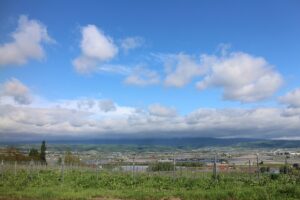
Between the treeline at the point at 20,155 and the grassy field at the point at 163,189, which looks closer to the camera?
the grassy field at the point at 163,189

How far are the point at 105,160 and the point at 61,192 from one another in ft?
114

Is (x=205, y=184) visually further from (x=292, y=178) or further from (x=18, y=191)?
(x=18, y=191)

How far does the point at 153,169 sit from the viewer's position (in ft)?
141

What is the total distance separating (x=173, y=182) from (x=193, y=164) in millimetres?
15154

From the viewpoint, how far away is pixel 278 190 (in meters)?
22.1

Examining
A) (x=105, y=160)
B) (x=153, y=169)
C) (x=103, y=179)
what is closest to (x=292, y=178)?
(x=103, y=179)

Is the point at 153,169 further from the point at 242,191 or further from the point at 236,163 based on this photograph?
the point at 242,191

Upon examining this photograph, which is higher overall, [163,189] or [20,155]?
[20,155]

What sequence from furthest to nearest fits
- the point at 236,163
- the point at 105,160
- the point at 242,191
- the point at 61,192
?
1. the point at 105,160
2. the point at 236,163
3. the point at 61,192
4. the point at 242,191

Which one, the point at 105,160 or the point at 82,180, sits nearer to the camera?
the point at 82,180

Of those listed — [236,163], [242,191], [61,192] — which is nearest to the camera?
[242,191]

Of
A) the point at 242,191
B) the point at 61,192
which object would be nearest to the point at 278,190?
the point at 242,191

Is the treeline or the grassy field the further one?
the treeline

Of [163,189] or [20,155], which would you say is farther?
[20,155]
